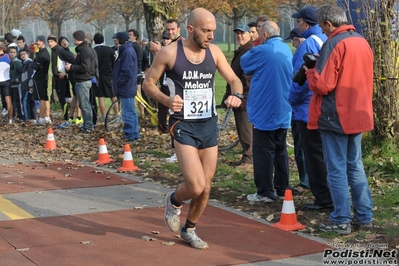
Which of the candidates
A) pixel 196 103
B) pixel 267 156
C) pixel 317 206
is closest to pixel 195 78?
pixel 196 103

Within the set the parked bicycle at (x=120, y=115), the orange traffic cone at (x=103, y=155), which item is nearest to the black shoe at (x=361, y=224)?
the orange traffic cone at (x=103, y=155)

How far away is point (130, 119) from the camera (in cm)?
1436

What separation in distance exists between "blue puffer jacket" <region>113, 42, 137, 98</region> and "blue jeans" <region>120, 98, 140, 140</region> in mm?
142

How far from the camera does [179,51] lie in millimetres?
6758

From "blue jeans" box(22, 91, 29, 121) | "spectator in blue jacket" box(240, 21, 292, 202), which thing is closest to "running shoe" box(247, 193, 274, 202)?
"spectator in blue jacket" box(240, 21, 292, 202)

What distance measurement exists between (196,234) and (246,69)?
2.43m

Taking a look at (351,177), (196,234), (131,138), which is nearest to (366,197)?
(351,177)

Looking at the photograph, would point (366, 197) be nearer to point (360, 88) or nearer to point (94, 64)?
point (360, 88)

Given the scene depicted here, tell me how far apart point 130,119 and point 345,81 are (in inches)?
309

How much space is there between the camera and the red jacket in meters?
6.96

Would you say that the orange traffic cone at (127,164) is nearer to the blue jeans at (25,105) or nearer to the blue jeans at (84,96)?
the blue jeans at (84,96)

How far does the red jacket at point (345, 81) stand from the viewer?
6.96m

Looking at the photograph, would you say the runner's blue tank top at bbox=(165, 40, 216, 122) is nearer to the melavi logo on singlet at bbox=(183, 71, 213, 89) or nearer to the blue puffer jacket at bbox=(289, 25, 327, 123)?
the melavi logo on singlet at bbox=(183, 71, 213, 89)

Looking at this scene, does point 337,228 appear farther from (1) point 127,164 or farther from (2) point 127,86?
(2) point 127,86
